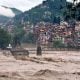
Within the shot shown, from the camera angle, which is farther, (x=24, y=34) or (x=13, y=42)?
(x=24, y=34)

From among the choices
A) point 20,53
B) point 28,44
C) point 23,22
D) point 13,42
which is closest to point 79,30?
point 28,44

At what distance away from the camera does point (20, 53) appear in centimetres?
6844

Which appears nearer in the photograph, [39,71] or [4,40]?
[39,71]

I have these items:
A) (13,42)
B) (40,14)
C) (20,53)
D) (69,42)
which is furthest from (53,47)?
(40,14)

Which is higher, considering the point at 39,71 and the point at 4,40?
the point at 4,40

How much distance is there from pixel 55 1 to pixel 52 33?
29.2 m

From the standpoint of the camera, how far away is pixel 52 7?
164 metres

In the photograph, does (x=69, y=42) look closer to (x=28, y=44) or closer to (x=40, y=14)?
(x=28, y=44)

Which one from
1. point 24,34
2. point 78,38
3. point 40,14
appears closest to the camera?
point 78,38

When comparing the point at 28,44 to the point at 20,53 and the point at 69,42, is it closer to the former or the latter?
the point at 69,42

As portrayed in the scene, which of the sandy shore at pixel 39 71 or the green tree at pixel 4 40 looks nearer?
the sandy shore at pixel 39 71

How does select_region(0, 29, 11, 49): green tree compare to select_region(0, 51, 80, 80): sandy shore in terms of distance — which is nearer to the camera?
select_region(0, 51, 80, 80): sandy shore

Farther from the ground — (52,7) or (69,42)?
(52,7)

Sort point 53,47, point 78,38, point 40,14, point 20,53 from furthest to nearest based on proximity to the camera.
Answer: point 40,14 < point 78,38 < point 53,47 < point 20,53
